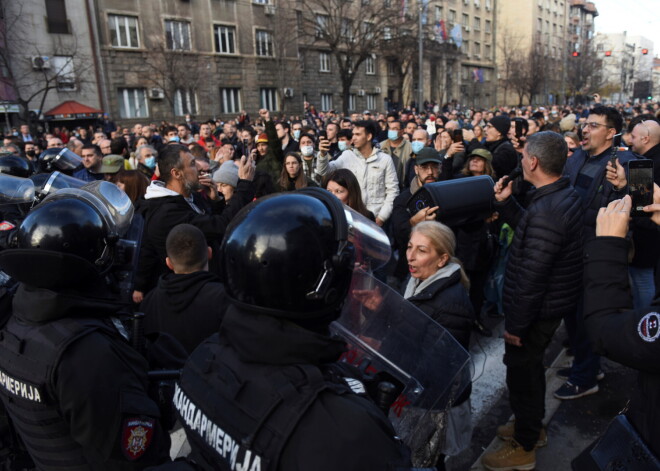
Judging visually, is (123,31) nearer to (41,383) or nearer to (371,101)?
(371,101)

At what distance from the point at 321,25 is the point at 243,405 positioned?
29.9 meters

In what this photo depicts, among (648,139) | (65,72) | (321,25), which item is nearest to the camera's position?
(648,139)

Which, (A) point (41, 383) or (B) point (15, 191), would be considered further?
(B) point (15, 191)

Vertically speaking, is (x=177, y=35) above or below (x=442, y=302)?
above

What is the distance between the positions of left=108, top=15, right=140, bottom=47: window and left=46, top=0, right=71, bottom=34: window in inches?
79.1

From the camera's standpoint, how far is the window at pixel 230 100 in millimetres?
27047

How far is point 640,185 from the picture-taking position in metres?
1.95

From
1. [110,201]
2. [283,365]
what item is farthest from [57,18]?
[283,365]

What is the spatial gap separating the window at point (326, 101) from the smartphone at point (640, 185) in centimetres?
3137

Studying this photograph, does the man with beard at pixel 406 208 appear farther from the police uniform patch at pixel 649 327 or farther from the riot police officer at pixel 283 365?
the riot police officer at pixel 283 365

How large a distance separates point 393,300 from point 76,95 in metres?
24.7

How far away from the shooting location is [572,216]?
8.67ft

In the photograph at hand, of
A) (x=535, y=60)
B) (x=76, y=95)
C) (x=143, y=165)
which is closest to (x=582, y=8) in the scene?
(x=535, y=60)

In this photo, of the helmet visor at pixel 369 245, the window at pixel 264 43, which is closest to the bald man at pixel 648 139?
the helmet visor at pixel 369 245
